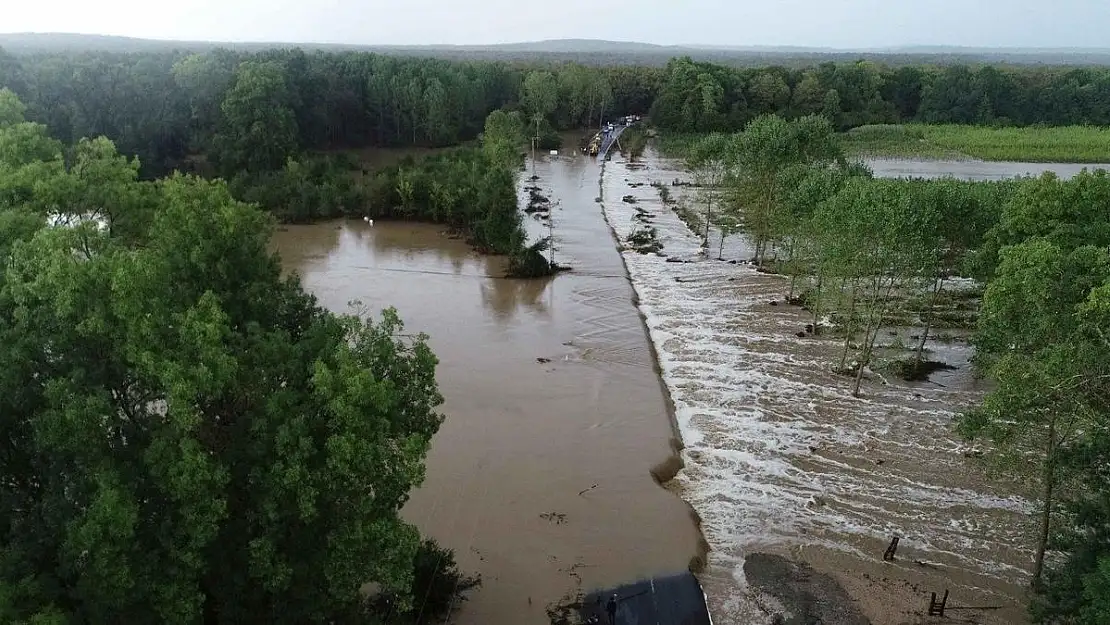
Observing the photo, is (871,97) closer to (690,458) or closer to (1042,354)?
(690,458)

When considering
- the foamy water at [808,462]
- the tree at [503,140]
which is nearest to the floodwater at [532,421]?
the foamy water at [808,462]

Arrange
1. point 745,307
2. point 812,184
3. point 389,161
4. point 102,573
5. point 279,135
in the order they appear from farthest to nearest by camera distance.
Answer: point 389,161
point 279,135
point 745,307
point 812,184
point 102,573

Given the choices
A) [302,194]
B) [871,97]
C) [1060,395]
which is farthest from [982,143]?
[1060,395]

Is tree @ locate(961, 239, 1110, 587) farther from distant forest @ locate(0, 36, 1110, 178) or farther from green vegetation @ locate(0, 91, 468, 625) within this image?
distant forest @ locate(0, 36, 1110, 178)

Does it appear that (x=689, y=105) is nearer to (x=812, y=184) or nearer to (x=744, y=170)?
(x=744, y=170)

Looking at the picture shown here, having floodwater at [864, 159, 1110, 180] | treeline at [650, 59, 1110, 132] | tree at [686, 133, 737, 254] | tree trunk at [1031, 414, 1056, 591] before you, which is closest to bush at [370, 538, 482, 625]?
tree trunk at [1031, 414, 1056, 591]

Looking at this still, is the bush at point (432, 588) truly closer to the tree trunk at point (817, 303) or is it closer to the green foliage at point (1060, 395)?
the green foliage at point (1060, 395)

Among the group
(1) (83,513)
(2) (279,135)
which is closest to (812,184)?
(1) (83,513)
